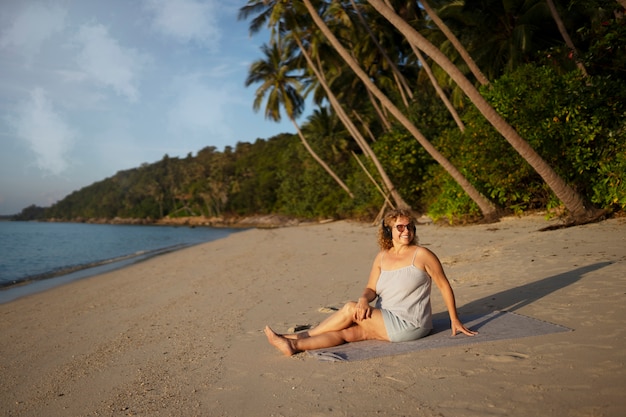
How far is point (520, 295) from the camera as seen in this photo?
5.12 meters

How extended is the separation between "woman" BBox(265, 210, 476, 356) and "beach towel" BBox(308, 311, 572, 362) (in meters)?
0.08

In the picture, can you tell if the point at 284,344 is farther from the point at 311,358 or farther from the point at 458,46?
the point at 458,46

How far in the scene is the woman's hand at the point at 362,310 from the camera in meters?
3.79

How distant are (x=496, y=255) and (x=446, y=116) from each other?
1537 cm

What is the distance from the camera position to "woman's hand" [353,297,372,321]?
3.79 metres

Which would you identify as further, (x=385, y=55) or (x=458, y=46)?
(x=385, y=55)

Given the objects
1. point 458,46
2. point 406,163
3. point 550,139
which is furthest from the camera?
point 406,163

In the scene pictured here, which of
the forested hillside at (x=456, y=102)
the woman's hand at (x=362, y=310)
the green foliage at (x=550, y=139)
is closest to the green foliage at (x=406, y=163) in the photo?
the forested hillside at (x=456, y=102)

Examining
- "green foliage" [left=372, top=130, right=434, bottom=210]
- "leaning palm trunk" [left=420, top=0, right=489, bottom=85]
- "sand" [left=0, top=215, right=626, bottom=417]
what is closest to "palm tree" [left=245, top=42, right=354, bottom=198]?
"green foliage" [left=372, top=130, right=434, bottom=210]

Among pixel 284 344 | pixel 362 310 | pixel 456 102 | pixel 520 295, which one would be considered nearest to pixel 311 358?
pixel 284 344

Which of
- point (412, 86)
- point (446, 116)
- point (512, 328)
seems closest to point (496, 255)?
point (512, 328)

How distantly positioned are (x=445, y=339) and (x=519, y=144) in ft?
23.6

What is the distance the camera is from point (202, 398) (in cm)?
335

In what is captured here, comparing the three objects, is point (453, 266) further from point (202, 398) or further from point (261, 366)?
point (202, 398)
